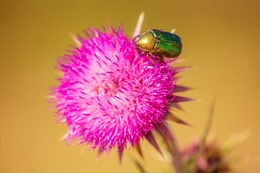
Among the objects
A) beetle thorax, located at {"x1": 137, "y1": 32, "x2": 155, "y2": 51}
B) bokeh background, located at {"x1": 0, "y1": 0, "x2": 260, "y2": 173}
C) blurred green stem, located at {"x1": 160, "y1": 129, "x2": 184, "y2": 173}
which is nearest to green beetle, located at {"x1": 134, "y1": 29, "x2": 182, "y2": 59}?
beetle thorax, located at {"x1": 137, "y1": 32, "x2": 155, "y2": 51}

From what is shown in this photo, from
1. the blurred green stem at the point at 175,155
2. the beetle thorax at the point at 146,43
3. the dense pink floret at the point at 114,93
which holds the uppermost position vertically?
the beetle thorax at the point at 146,43

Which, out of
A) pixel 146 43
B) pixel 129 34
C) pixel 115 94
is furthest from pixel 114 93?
pixel 129 34

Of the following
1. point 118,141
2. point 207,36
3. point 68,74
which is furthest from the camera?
point 207,36

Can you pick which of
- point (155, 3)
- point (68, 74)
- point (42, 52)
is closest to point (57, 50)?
point (42, 52)

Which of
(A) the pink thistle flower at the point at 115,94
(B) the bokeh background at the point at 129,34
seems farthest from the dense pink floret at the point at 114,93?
(B) the bokeh background at the point at 129,34

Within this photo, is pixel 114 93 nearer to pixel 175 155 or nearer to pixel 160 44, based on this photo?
pixel 160 44

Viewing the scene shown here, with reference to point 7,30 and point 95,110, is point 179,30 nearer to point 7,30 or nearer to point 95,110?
point 7,30

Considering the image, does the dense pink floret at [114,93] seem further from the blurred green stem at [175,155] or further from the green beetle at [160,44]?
the blurred green stem at [175,155]
